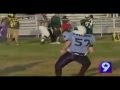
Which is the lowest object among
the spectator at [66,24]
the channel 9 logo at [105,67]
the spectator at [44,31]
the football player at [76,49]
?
the channel 9 logo at [105,67]

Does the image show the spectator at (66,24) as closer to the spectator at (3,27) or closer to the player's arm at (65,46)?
the player's arm at (65,46)

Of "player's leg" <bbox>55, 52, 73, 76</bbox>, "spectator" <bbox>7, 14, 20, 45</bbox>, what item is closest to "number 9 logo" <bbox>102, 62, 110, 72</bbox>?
"player's leg" <bbox>55, 52, 73, 76</bbox>

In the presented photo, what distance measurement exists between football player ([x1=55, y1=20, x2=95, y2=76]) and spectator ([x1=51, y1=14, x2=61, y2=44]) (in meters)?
0.11

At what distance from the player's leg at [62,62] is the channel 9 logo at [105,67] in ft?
1.25

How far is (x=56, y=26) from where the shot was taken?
3.64 metres

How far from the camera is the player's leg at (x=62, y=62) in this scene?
3.54 m

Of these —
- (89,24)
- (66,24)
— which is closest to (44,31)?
(66,24)

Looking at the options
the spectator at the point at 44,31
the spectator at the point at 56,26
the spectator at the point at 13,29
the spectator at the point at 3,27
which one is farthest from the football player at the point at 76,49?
the spectator at the point at 3,27

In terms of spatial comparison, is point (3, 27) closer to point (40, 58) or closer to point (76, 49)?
point (40, 58)

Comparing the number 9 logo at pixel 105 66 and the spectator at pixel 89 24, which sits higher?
the spectator at pixel 89 24

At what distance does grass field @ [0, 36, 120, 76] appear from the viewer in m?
3.54
